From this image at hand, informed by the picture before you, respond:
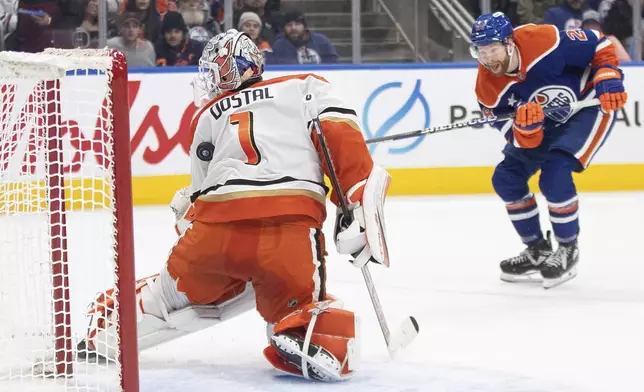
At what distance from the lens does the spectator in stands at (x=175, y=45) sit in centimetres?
609

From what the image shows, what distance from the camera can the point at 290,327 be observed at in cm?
256

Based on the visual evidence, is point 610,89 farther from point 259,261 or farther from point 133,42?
point 133,42

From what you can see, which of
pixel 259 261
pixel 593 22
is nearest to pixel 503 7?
pixel 593 22

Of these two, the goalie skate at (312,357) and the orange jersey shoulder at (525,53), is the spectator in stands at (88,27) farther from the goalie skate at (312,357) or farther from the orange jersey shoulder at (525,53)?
the goalie skate at (312,357)

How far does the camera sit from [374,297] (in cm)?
279

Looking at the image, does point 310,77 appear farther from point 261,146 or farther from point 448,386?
point 448,386

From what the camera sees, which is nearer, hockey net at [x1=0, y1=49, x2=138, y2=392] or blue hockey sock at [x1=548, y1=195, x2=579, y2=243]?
hockey net at [x1=0, y1=49, x2=138, y2=392]

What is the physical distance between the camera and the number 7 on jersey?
2613 millimetres

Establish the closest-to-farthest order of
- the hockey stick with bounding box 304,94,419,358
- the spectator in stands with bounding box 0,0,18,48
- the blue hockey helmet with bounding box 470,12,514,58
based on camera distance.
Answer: the hockey stick with bounding box 304,94,419,358, the blue hockey helmet with bounding box 470,12,514,58, the spectator in stands with bounding box 0,0,18,48

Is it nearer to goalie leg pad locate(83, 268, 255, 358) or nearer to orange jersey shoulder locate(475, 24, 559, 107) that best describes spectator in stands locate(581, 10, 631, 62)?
orange jersey shoulder locate(475, 24, 559, 107)

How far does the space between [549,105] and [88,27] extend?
3.07 meters

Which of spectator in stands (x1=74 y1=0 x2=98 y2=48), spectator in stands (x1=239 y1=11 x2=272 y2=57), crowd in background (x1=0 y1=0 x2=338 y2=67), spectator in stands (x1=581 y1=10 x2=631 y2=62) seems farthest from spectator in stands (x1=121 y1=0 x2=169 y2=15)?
spectator in stands (x1=581 y1=10 x2=631 y2=62)

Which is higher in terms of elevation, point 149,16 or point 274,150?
point 149,16

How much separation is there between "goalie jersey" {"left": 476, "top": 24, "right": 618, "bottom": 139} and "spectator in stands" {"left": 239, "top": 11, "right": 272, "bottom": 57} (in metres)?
2.53
